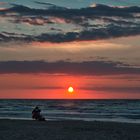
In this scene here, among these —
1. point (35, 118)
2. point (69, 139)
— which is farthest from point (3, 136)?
point (35, 118)

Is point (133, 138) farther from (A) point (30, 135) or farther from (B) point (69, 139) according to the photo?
(A) point (30, 135)

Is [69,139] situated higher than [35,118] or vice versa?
[35,118]

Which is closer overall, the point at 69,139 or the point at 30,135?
the point at 69,139

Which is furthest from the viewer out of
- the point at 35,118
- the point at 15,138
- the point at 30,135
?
the point at 35,118

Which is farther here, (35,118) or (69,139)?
(35,118)

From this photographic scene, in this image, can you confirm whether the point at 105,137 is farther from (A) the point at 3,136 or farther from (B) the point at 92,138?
(A) the point at 3,136

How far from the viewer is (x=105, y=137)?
24.0 metres

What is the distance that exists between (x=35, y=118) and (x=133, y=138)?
1901 cm

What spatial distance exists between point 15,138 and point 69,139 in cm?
263

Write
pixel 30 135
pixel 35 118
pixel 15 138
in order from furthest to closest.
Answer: pixel 35 118
pixel 30 135
pixel 15 138

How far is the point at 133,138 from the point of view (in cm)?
2422

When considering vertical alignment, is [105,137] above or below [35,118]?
below

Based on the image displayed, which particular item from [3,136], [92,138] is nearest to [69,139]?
[92,138]

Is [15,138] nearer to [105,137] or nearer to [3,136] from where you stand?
[3,136]
